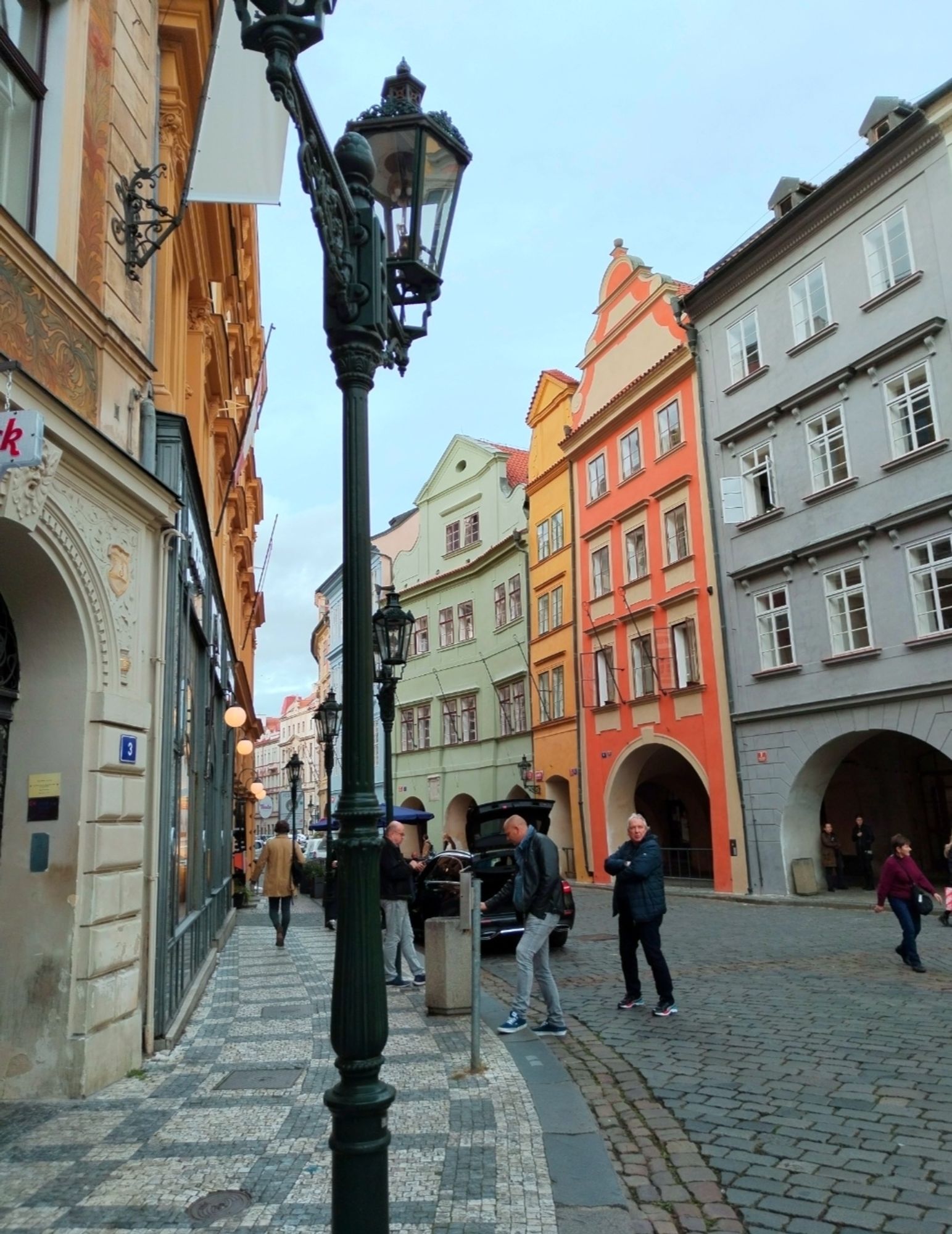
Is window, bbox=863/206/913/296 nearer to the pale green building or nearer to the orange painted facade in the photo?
the orange painted facade

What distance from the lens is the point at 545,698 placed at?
1380 inches

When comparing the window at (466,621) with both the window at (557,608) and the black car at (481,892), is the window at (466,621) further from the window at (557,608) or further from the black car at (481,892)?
the black car at (481,892)

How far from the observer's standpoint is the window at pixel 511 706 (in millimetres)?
36938

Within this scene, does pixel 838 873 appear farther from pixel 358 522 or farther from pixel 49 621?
pixel 358 522

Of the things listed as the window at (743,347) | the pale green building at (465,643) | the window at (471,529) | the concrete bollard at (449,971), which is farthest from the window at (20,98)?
the window at (471,529)

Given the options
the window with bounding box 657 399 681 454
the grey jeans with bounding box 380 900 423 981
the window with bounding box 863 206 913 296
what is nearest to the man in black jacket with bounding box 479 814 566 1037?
the grey jeans with bounding box 380 900 423 981

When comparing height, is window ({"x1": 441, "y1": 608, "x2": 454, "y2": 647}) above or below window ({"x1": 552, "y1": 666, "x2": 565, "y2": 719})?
above

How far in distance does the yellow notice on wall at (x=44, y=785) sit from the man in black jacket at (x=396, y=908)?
4.65m

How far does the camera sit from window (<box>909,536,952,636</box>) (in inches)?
773

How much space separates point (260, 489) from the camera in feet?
108

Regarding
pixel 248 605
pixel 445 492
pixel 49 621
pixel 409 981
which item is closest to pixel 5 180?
pixel 49 621

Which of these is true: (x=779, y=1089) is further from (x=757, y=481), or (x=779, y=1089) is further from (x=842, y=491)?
(x=757, y=481)

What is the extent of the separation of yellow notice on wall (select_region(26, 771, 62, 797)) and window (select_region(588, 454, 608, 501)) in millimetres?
26382

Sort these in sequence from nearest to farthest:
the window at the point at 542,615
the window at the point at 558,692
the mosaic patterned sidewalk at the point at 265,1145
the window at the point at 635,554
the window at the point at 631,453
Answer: the mosaic patterned sidewalk at the point at 265,1145 → the window at the point at 635,554 → the window at the point at 631,453 → the window at the point at 558,692 → the window at the point at 542,615
